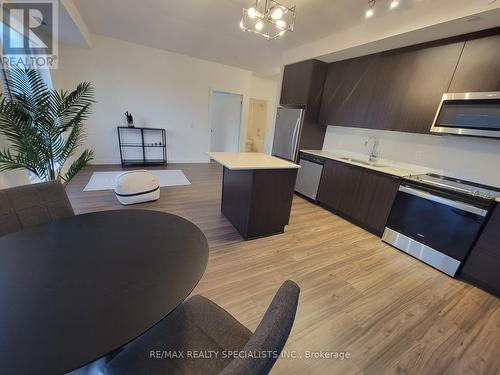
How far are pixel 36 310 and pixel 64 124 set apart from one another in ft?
6.49

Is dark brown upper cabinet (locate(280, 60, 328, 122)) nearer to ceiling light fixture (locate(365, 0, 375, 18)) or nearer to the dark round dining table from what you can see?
ceiling light fixture (locate(365, 0, 375, 18))

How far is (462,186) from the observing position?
91.0 inches

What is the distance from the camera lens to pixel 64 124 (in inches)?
78.2

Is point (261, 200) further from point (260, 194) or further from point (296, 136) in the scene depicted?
point (296, 136)

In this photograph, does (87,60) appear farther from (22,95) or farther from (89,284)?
(89,284)

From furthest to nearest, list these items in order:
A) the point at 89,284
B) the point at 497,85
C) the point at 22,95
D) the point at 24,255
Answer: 1. the point at 497,85
2. the point at 22,95
3. the point at 24,255
4. the point at 89,284

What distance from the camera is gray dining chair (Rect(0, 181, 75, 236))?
3.83 ft

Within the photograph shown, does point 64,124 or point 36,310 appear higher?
point 64,124

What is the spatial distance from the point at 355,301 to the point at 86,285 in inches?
76.0

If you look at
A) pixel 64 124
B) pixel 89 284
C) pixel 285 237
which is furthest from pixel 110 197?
pixel 89 284

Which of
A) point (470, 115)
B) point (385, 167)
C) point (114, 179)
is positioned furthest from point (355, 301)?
point (114, 179)

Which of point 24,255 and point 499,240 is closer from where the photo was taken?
point 24,255

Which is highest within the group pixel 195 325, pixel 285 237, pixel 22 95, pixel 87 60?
pixel 87 60

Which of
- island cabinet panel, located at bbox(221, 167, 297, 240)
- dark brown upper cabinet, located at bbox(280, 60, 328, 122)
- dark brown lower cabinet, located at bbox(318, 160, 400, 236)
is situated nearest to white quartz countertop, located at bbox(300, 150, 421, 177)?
dark brown lower cabinet, located at bbox(318, 160, 400, 236)
